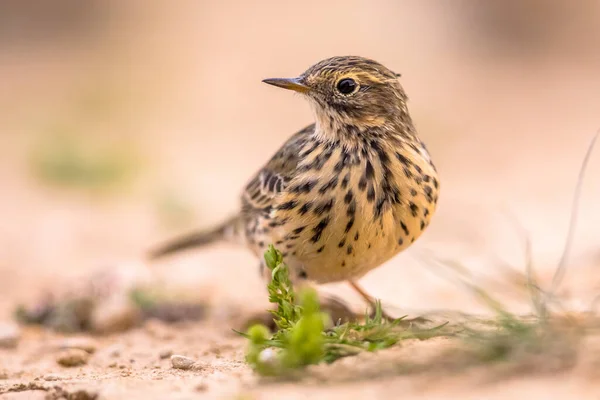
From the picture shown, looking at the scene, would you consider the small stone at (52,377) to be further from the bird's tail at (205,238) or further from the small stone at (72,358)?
the bird's tail at (205,238)

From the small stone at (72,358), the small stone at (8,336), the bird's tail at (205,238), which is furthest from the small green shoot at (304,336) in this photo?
the bird's tail at (205,238)

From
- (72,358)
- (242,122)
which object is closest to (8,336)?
(72,358)

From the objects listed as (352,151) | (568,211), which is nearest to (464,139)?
(568,211)

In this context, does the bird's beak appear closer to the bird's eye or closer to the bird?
the bird

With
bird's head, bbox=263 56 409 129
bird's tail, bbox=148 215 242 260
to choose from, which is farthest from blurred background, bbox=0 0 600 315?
bird's head, bbox=263 56 409 129

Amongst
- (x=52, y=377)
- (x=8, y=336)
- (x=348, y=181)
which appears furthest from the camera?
(x=8, y=336)

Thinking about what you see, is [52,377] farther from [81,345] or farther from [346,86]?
[346,86]
